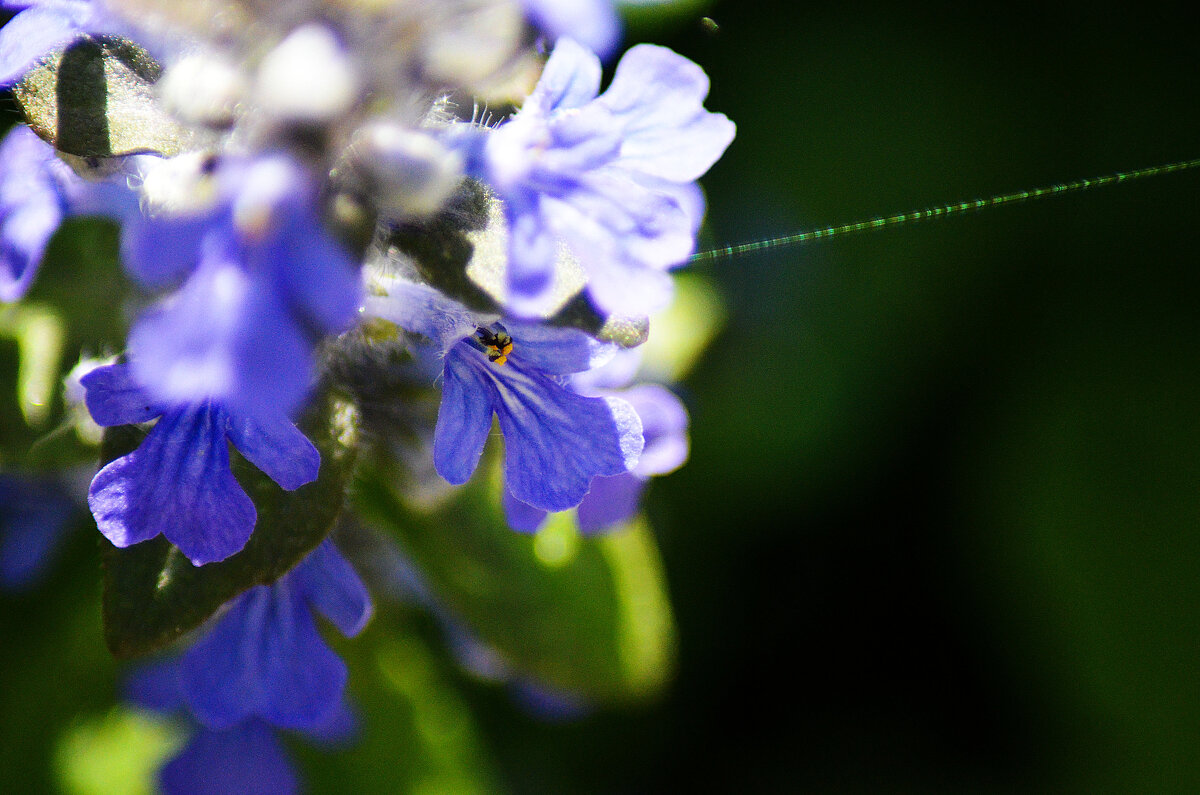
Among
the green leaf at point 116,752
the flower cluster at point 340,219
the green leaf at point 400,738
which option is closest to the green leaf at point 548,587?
the green leaf at point 400,738

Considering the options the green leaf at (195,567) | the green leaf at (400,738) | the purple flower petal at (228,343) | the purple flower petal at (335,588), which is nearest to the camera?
the purple flower petal at (228,343)

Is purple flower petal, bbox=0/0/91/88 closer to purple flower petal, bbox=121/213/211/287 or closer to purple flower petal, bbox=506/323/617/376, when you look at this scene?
purple flower petal, bbox=121/213/211/287

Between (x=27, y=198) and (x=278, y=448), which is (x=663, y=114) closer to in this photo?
(x=278, y=448)

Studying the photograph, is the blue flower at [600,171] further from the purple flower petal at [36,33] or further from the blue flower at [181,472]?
the purple flower petal at [36,33]

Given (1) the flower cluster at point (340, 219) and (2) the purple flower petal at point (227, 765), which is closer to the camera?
(1) the flower cluster at point (340, 219)

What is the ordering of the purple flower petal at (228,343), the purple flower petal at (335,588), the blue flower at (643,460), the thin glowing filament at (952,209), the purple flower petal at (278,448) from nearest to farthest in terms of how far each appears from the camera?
the purple flower petal at (228,343) → the purple flower petal at (278,448) → the purple flower petal at (335,588) → the blue flower at (643,460) → the thin glowing filament at (952,209)

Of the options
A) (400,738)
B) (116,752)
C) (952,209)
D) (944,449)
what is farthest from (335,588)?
(952,209)

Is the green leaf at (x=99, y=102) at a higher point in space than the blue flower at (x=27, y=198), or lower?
higher

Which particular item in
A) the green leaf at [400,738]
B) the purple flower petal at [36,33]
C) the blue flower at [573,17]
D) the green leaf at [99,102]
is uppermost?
the blue flower at [573,17]

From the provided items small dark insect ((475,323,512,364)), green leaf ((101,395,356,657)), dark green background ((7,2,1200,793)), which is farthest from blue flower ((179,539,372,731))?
dark green background ((7,2,1200,793))
